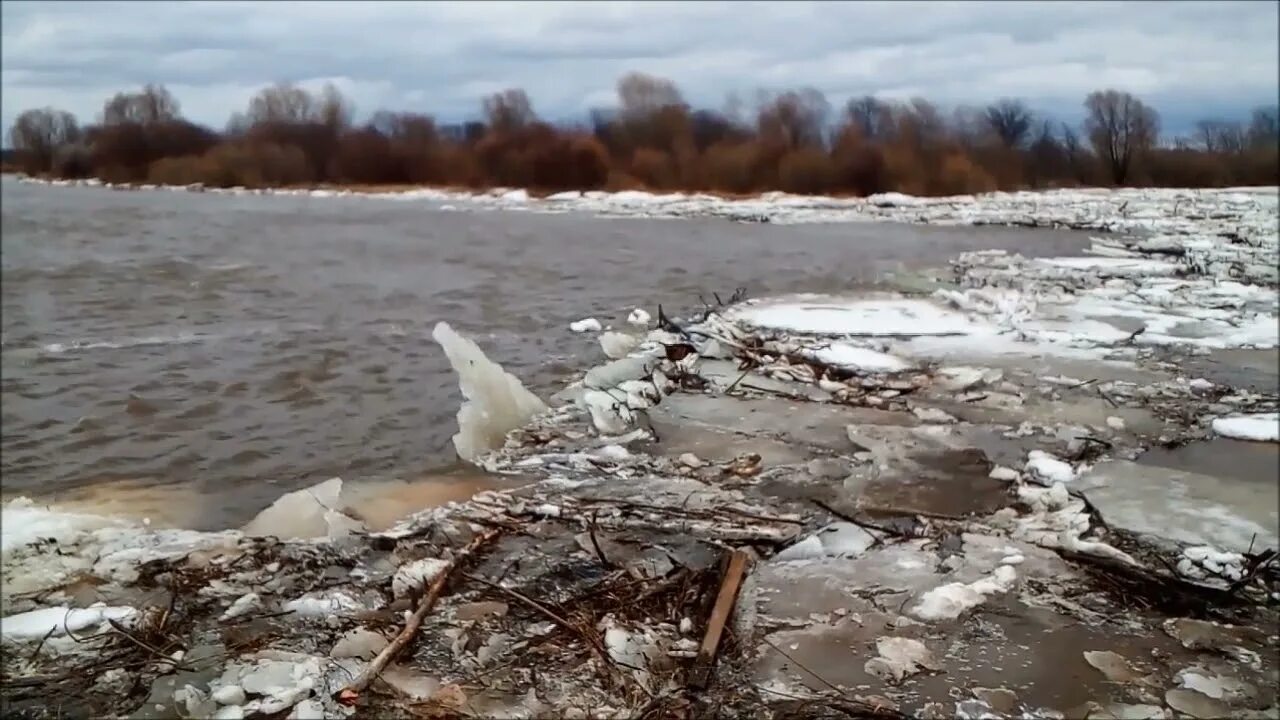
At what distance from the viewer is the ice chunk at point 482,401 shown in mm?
5523

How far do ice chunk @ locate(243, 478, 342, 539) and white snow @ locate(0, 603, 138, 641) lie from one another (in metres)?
0.78

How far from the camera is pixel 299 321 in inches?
391

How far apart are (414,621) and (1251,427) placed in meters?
4.78

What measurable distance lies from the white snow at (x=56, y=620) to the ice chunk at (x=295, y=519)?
0.78m

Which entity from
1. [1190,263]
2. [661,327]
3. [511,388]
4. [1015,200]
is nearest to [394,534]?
[511,388]

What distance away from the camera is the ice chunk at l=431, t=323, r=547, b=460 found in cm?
552

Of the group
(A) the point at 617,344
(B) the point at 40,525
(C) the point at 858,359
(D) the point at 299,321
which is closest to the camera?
(B) the point at 40,525

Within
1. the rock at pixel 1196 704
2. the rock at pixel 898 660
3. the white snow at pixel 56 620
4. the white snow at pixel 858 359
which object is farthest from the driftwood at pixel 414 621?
the white snow at pixel 858 359

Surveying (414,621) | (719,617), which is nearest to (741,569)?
(719,617)

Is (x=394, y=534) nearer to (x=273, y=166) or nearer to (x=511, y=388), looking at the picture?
(x=511, y=388)

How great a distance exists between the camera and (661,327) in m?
8.69

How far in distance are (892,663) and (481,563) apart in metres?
1.68

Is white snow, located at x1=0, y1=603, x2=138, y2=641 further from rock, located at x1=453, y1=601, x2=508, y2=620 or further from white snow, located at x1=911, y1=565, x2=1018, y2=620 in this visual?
white snow, located at x1=911, y1=565, x2=1018, y2=620

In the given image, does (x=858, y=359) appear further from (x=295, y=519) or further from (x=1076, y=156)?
(x=1076, y=156)
